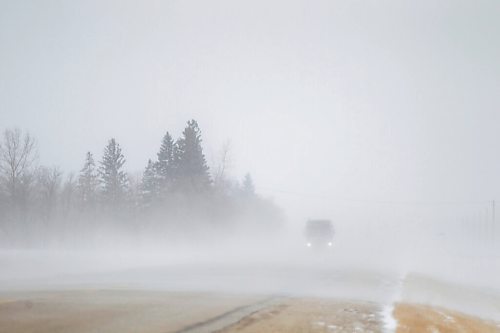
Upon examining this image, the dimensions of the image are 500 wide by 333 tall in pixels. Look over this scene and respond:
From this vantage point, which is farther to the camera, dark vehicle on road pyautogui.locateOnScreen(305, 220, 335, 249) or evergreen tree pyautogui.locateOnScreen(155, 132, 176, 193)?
evergreen tree pyautogui.locateOnScreen(155, 132, 176, 193)

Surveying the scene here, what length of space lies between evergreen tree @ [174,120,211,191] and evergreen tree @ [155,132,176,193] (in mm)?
612

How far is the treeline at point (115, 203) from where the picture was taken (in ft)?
209

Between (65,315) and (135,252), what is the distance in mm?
44344

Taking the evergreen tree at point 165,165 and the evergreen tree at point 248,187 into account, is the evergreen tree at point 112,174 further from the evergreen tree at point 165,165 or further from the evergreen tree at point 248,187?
the evergreen tree at point 248,187

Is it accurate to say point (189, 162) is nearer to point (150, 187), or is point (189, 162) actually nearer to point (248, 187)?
point (150, 187)

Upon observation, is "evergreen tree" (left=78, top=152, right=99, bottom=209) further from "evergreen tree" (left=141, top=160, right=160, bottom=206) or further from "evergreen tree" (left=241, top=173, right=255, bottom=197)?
"evergreen tree" (left=241, top=173, right=255, bottom=197)

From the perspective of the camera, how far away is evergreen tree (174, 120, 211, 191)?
70.6 metres

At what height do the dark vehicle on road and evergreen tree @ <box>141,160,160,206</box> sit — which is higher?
evergreen tree @ <box>141,160,160,206</box>

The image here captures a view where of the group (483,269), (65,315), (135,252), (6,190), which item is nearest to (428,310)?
(65,315)

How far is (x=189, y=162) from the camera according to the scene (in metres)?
71.2

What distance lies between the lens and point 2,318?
12500 mm

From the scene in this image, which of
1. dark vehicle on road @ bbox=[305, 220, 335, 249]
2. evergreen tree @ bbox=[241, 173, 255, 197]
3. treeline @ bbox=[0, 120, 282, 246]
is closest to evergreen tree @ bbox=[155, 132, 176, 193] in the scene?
treeline @ bbox=[0, 120, 282, 246]

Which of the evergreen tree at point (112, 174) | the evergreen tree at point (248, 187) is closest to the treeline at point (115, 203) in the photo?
the evergreen tree at point (112, 174)

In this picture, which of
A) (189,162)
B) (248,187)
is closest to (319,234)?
(189,162)
